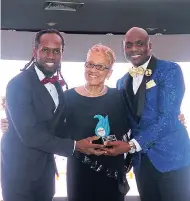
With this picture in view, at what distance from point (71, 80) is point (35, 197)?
180cm

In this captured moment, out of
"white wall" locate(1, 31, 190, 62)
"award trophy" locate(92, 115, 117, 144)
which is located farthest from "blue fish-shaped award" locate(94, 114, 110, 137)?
"white wall" locate(1, 31, 190, 62)

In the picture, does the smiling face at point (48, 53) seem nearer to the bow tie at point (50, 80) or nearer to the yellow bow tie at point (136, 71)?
the bow tie at point (50, 80)

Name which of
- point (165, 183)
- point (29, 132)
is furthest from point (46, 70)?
point (165, 183)

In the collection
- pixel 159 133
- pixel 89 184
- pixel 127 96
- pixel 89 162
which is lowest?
pixel 89 184

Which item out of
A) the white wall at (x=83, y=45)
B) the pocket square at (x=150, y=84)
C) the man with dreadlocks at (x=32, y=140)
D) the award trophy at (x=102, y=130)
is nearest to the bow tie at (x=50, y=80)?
the man with dreadlocks at (x=32, y=140)

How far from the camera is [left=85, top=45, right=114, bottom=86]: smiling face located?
2734 mm

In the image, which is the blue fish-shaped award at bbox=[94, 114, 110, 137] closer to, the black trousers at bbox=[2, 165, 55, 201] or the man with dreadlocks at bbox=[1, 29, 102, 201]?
the man with dreadlocks at bbox=[1, 29, 102, 201]

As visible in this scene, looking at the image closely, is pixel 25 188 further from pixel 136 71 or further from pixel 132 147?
Answer: pixel 136 71

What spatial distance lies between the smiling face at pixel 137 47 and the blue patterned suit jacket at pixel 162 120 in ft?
0.38

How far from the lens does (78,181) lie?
2666 millimetres

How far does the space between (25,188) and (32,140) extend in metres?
0.31

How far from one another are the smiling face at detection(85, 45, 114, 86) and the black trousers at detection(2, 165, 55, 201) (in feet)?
2.25

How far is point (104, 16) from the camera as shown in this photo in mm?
4496

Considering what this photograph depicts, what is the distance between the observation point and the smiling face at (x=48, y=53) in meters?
2.68
